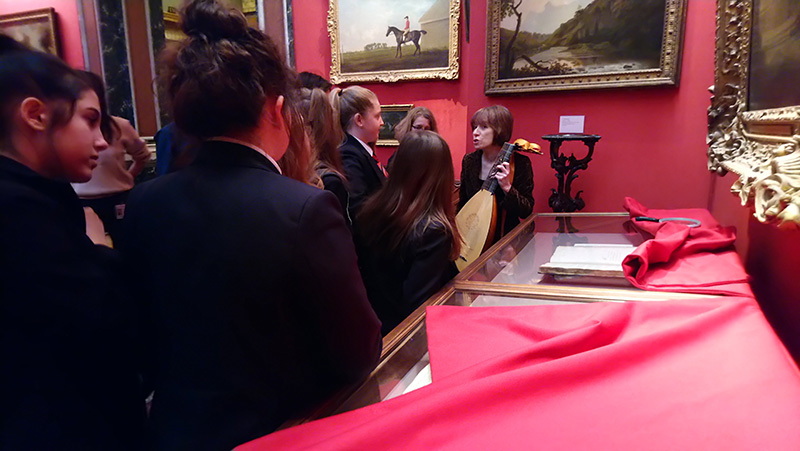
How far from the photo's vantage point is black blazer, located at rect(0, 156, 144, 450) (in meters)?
0.97

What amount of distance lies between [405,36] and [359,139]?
2709mm

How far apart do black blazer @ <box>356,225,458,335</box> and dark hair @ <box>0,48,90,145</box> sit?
117cm

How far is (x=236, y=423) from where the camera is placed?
936mm

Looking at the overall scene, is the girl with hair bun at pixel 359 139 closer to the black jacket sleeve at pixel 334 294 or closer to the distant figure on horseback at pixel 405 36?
the black jacket sleeve at pixel 334 294

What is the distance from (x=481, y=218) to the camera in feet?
9.66

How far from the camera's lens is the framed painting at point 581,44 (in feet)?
12.6

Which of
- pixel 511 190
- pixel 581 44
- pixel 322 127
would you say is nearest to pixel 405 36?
pixel 581 44

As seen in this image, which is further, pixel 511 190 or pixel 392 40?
pixel 392 40

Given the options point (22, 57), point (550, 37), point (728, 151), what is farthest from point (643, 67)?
point (22, 57)

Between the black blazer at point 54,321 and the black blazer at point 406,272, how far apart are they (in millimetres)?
947

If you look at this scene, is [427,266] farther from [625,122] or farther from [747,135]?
[625,122]

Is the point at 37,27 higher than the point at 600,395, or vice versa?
the point at 37,27

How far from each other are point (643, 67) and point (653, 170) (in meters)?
0.86

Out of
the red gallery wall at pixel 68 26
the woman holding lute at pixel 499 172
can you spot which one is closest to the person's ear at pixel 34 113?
the woman holding lute at pixel 499 172
